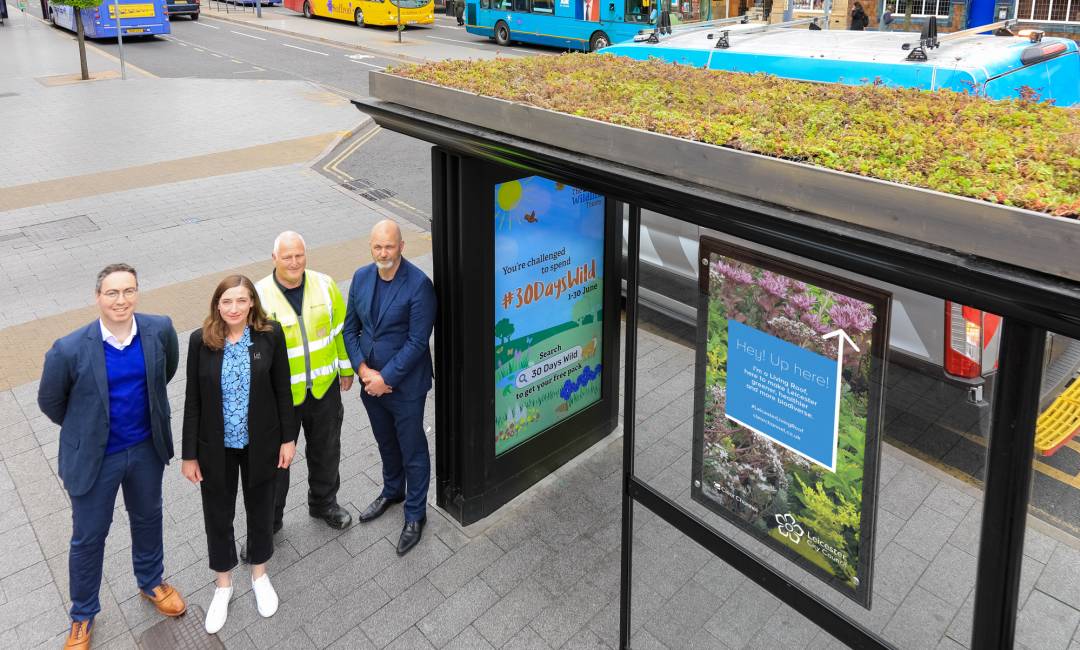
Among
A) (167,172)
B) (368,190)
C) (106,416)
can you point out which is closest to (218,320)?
(106,416)

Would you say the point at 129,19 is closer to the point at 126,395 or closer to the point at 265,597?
the point at 126,395

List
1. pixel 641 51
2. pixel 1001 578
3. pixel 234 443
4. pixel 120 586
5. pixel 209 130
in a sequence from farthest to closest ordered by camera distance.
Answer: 1. pixel 209 130
2. pixel 641 51
3. pixel 120 586
4. pixel 234 443
5. pixel 1001 578

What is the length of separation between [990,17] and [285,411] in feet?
110

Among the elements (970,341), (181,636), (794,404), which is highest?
→ (970,341)

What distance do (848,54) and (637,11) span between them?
19.1 m

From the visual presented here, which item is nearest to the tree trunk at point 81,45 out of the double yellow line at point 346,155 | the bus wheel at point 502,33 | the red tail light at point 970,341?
the double yellow line at point 346,155

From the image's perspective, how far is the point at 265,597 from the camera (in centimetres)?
451

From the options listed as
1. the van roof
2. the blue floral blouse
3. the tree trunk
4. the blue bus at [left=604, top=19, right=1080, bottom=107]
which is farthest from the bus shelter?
the tree trunk

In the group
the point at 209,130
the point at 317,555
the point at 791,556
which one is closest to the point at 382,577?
the point at 317,555

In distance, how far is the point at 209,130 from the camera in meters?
16.5

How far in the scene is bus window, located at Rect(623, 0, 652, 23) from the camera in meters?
24.7

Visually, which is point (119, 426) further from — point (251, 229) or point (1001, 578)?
point (251, 229)

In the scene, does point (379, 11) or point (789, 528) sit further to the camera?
point (379, 11)

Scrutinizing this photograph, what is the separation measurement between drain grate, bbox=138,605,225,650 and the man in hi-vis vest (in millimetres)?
748
